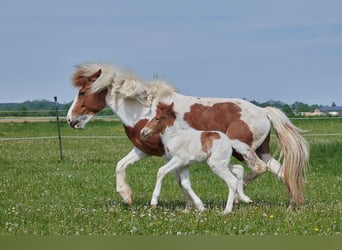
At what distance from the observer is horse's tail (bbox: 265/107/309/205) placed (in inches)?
386

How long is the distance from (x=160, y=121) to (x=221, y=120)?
0.96m

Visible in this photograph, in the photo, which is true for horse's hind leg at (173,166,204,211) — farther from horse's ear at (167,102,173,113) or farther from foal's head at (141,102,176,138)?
horse's ear at (167,102,173,113)

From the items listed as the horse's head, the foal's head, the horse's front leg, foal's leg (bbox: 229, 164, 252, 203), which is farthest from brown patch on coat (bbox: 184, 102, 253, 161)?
the horse's head

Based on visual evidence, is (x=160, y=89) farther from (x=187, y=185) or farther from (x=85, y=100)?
(x=187, y=185)

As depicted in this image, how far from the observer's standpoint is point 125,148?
24141mm

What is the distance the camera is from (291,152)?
9953 millimetres

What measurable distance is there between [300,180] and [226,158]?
1.39m

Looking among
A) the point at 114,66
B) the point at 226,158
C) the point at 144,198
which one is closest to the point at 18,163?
the point at 144,198

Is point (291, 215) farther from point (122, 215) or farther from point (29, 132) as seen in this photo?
point (29, 132)

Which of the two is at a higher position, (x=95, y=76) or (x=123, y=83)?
(x=95, y=76)

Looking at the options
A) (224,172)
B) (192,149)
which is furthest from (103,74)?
(224,172)

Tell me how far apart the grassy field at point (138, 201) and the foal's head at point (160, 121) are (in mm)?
1036

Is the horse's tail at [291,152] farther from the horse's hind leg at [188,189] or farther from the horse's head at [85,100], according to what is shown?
the horse's head at [85,100]

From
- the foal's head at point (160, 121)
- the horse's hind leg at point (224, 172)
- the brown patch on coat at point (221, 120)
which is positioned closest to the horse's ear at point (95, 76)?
the foal's head at point (160, 121)
